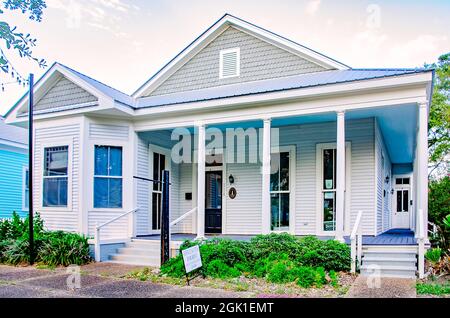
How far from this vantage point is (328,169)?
1045cm

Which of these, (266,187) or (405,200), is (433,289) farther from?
(405,200)

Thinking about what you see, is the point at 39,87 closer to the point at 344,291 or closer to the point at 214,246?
the point at 214,246

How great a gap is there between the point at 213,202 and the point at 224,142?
1.90 metres

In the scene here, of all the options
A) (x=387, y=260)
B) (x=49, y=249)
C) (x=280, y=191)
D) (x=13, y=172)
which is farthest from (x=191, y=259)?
(x=13, y=172)

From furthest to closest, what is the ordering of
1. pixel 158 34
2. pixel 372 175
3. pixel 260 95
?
pixel 158 34, pixel 372 175, pixel 260 95

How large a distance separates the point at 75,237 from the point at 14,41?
19.5 ft

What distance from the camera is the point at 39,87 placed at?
1090 centimetres

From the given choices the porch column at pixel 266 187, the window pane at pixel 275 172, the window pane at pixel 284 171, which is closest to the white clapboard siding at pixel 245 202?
the window pane at pixel 275 172

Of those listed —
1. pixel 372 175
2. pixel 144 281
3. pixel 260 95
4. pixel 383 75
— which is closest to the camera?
pixel 144 281

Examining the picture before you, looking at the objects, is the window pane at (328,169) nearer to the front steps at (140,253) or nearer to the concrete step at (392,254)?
the concrete step at (392,254)

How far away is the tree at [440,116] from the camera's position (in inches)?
895

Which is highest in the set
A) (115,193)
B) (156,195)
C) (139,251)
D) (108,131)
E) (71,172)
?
(108,131)

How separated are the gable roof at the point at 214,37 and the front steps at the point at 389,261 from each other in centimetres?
500
